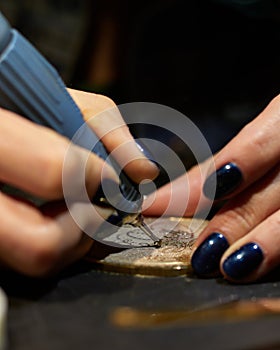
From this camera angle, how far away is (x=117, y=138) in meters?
0.51

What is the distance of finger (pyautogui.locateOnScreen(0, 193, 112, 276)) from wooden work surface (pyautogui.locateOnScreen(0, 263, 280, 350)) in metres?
0.02

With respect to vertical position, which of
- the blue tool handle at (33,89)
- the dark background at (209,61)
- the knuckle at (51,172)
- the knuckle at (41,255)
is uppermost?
the blue tool handle at (33,89)

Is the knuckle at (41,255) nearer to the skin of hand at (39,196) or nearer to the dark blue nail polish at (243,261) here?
the skin of hand at (39,196)

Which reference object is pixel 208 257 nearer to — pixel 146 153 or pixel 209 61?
pixel 146 153

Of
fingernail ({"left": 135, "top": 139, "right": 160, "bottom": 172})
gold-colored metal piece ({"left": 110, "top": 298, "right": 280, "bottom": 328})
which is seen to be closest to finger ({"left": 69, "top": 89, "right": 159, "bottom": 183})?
fingernail ({"left": 135, "top": 139, "right": 160, "bottom": 172})

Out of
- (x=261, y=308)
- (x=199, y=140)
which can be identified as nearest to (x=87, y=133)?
(x=261, y=308)

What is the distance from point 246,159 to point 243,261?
82 millimetres

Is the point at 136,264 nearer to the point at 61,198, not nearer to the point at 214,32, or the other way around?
the point at 61,198

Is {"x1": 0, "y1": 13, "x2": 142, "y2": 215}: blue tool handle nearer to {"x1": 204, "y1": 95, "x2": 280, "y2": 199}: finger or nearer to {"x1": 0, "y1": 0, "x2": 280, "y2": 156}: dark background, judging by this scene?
{"x1": 204, "y1": 95, "x2": 280, "y2": 199}: finger

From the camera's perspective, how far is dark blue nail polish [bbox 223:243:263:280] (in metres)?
0.47

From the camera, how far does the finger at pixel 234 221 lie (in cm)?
49

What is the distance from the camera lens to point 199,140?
78 centimetres

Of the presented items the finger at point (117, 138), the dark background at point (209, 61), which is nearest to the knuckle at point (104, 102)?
the finger at point (117, 138)

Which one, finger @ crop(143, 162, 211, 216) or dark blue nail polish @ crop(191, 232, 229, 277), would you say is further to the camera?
finger @ crop(143, 162, 211, 216)
